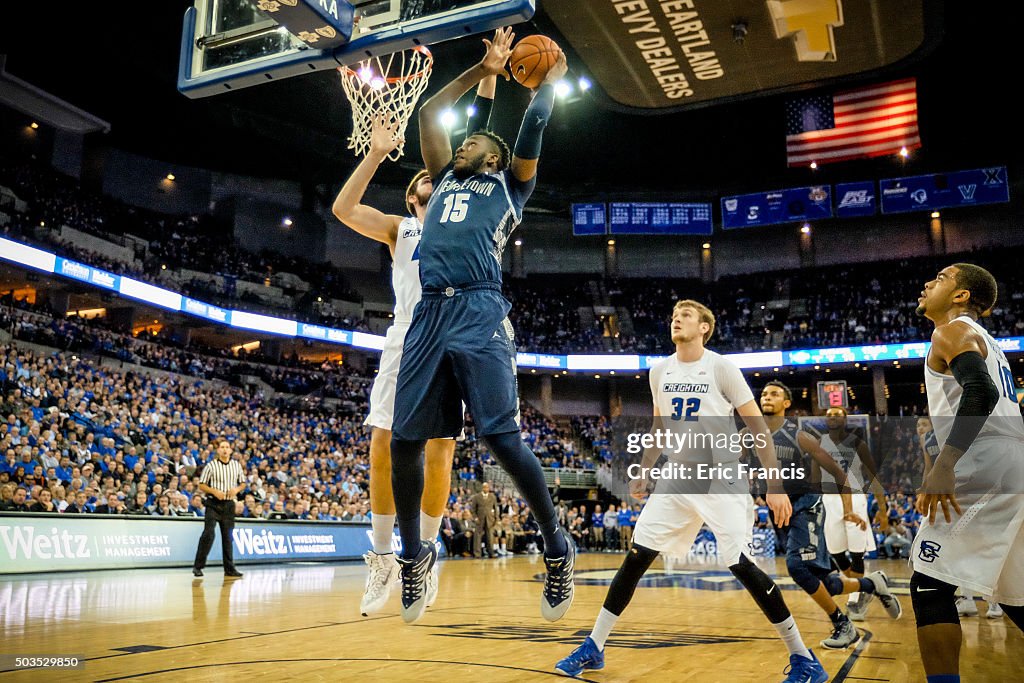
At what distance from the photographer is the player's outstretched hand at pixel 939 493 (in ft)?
11.4

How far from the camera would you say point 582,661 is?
4617 mm

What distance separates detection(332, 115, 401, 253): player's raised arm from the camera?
4.03 meters

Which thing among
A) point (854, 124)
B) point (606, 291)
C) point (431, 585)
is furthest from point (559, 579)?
point (606, 291)


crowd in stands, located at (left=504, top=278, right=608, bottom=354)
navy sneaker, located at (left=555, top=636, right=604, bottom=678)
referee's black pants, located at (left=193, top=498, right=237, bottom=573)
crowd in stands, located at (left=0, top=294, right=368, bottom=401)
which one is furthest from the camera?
crowd in stands, located at (left=504, top=278, right=608, bottom=354)

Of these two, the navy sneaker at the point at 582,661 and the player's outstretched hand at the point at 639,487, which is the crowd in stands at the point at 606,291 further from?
the navy sneaker at the point at 582,661

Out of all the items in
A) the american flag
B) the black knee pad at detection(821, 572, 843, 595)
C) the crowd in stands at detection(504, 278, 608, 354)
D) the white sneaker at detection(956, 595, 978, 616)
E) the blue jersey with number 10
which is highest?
the american flag

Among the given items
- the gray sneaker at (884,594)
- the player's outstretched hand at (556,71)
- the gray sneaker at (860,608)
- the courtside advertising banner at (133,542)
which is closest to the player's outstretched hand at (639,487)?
the player's outstretched hand at (556,71)

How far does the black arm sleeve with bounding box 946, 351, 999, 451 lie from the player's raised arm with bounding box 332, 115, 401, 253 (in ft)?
9.52

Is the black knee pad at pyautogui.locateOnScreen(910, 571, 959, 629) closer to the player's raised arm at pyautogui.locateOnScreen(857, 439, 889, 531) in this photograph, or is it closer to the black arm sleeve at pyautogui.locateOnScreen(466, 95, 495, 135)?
the player's raised arm at pyautogui.locateOnScreen(857, 439, 889, 531)

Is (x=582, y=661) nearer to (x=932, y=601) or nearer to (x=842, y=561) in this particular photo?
(x=932, y=601)

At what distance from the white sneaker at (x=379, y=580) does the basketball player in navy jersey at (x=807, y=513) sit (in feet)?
11.4

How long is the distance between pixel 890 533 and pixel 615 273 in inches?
777

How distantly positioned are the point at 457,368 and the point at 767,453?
2.52 metres

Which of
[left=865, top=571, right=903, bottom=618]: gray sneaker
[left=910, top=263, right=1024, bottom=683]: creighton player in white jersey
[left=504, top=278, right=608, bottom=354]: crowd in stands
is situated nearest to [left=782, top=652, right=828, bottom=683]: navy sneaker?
[left=910, top=263, right=1024, bottom=683]: creighton player in white jersey
